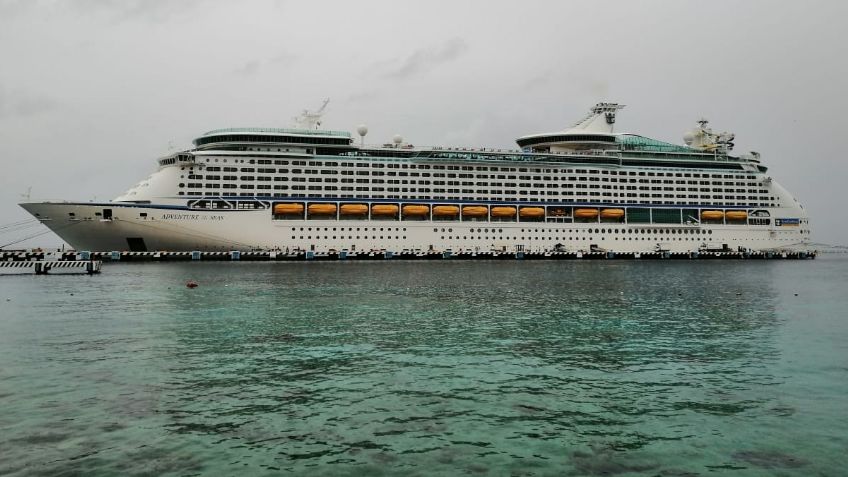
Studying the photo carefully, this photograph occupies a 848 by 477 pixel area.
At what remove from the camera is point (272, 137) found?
78.1 meters

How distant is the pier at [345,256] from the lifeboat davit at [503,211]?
251 inches

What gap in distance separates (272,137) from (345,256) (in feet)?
66.2

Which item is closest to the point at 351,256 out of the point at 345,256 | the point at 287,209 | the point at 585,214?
the point at 345,256

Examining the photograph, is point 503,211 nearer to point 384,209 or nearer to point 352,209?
point 384,209

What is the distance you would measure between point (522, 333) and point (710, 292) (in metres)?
22.6

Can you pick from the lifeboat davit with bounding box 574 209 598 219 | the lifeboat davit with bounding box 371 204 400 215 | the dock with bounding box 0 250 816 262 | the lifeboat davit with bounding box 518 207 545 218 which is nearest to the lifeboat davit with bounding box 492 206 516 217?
the lifeboat davit with bounding box 518 207 545 218

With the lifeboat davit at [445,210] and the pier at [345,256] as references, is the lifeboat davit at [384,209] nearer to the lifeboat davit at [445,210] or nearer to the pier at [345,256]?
the pier at [345,256]

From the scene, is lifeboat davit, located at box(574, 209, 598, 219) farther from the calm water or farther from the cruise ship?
the calm water

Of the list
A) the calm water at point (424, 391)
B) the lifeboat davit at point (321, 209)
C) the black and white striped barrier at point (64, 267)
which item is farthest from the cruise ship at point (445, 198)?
the calm water at point (424, 391)

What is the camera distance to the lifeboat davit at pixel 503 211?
83938 mm

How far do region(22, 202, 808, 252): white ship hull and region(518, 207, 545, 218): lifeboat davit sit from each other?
5.50ft

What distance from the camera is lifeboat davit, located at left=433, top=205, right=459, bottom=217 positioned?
8166 cm

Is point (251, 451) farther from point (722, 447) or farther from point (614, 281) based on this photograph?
point (614, 281)

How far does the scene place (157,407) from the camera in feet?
38.9
